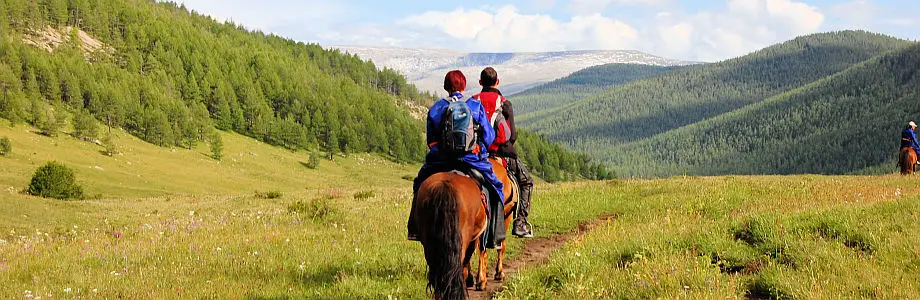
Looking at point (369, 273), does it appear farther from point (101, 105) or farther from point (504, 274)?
point (101, 105)

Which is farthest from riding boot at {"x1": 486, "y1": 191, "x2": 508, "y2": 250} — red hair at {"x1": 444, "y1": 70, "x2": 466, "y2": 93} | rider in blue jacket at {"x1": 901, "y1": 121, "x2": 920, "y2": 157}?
rider in blue jacket at {"x1": 901, "y1": 121, "x2": 920, "y2": 157}

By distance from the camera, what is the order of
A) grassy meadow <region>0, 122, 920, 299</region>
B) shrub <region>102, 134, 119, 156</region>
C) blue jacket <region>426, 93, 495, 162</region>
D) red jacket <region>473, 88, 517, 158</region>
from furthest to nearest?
1. shrub <region>102, 134, 119, 156</region>
2. red jacket <region>473, 88, 517, 158</region>
3. blue jacket <region>426, 93, 495, 162</region>
4. grassy meadow <region>0, 122, 920, 299</region>

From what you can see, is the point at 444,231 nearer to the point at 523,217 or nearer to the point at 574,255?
the point at 574,255

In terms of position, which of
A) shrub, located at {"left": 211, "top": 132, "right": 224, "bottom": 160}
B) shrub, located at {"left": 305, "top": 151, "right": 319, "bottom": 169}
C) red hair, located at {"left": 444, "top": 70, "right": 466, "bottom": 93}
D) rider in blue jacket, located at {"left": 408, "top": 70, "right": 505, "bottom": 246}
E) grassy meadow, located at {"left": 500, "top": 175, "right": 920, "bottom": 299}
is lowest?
shrub, located at {"left": 305, "top": 151, "right": 319, "bottom": 169}

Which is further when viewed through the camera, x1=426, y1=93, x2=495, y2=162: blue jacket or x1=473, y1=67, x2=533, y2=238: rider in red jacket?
x1=473, y1=67, x2=533, y2=238: rider in red jacket

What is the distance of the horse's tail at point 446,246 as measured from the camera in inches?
256

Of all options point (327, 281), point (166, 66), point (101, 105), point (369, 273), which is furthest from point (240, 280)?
point (166, 66)

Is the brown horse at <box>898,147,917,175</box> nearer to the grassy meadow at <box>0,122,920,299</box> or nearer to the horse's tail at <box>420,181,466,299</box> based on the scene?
the grassy meadow at <box>0,122,920,299</box>

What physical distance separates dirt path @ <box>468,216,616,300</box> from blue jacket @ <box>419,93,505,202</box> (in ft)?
5.66

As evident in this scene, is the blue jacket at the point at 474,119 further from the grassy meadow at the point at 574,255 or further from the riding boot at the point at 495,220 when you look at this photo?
the grassy meadow at the point at 574,255

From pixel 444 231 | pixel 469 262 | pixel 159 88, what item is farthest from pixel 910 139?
pixel 159 88

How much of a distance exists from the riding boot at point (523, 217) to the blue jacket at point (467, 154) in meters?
2.37

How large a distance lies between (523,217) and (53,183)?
182ft

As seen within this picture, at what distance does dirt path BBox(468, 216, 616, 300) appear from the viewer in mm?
9056
